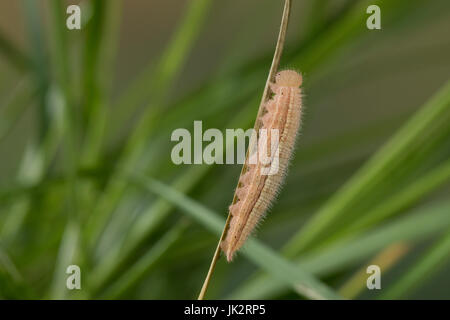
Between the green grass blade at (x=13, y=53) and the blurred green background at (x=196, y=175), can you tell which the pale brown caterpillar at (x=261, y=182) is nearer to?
the blurred green background at (x=196, y=175)

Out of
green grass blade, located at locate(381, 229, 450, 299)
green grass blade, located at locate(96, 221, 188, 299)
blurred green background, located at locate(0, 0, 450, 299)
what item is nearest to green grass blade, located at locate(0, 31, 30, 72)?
blurred green background, located at locate(0, 0, 450, 299)

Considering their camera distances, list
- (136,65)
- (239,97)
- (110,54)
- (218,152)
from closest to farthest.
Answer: (218,152) < (239,97) < (110,54) < (136,65)

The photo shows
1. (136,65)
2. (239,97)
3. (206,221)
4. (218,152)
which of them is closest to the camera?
(206,221)

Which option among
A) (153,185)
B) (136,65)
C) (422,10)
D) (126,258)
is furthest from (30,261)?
(136,65)

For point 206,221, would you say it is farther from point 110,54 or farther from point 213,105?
point 110,54

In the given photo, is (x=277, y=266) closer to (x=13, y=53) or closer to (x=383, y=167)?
(x=383, y=167)

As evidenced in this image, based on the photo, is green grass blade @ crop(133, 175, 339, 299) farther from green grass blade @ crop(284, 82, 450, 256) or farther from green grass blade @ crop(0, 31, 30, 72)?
green grass blade @ crop(0, 31, 30, 72)
